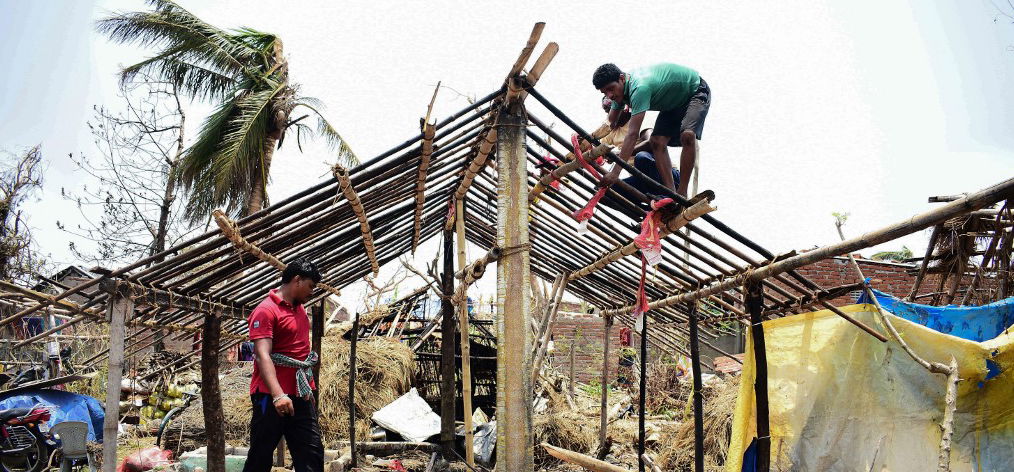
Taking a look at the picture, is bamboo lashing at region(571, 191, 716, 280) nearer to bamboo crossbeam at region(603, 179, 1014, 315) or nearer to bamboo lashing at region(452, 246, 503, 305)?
bamboo crossbeam at region(603, 179, 1014, 315)

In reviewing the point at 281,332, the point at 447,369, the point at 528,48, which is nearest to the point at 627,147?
the point at 528,48

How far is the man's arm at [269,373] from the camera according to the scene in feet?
13.8

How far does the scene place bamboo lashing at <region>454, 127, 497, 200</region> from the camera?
4.34m

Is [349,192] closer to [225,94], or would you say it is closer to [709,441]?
[709,441]

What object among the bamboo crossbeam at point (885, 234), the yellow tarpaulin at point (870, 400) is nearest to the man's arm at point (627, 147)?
the bamboo crossbeam at point (885, 234)

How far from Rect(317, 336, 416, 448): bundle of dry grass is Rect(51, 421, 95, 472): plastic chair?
16.1 feet

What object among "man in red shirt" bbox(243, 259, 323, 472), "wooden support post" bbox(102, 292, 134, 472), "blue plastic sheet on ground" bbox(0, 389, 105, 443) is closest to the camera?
"wooden support post" bbox(102, 292, 134, 472)

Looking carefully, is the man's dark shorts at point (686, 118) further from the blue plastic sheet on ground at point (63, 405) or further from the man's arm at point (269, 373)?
the blue plastic sheet on ground at point (63, 405)

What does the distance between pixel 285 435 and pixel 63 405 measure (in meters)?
5.12

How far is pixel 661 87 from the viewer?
4383 millimetres

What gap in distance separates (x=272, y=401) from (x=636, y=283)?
155 inches

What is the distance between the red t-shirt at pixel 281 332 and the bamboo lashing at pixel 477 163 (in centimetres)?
173

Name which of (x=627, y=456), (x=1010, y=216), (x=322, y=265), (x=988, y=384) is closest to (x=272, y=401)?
(x=322, y=265)

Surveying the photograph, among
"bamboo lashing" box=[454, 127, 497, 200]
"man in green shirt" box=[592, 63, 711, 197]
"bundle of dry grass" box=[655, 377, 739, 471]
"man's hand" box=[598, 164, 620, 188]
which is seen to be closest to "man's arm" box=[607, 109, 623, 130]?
"man in green shirt" box=[592, 63, 711, 197]
